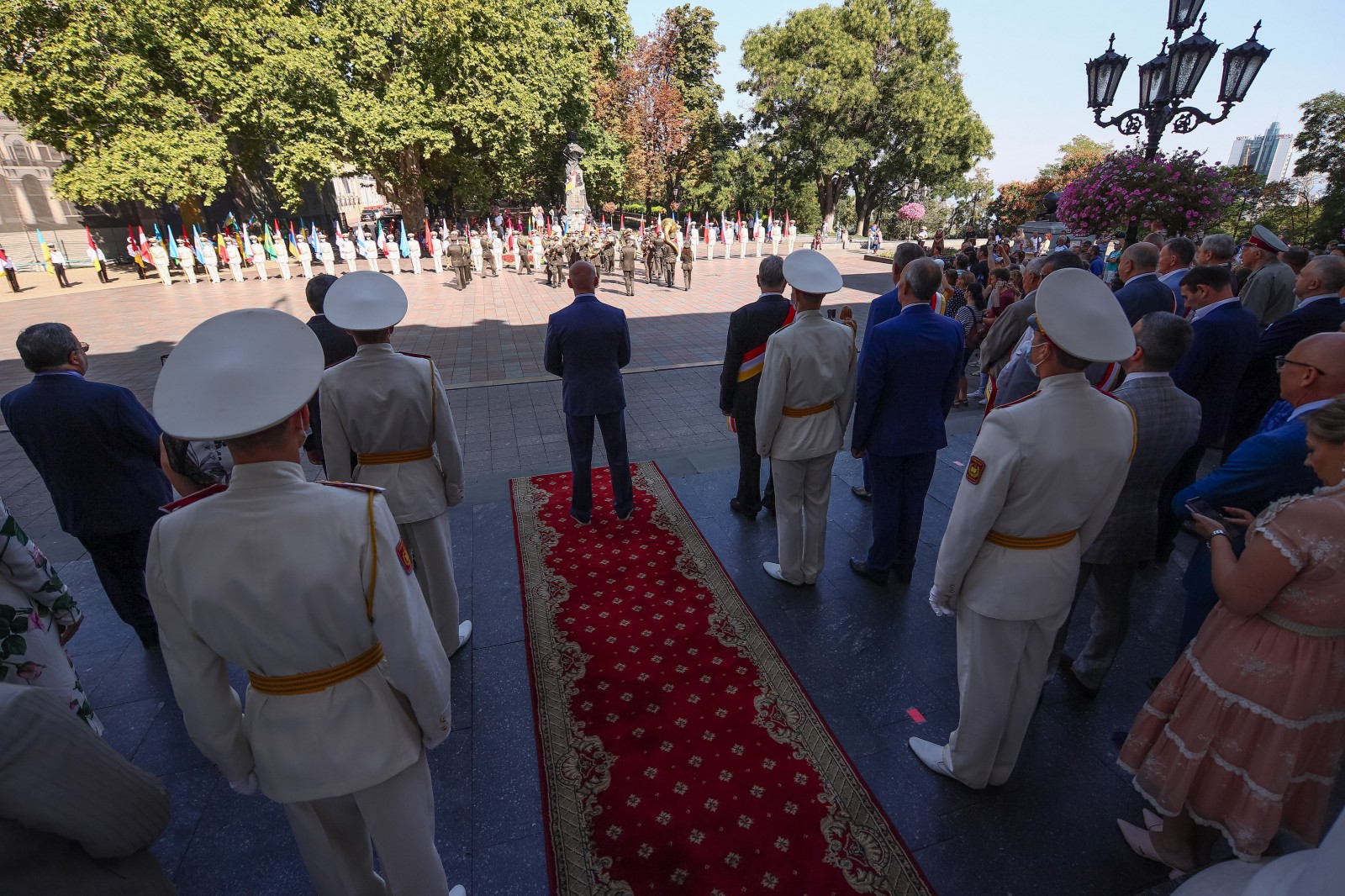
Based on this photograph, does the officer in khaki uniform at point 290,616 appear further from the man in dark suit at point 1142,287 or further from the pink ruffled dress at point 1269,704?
the man in dark suit at point 1142,287

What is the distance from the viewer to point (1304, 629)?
1.83m

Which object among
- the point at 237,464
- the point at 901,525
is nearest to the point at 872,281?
the point at 901,525

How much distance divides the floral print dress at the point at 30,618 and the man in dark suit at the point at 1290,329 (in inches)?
271

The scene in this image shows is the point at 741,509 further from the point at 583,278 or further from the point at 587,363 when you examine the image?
the point at 583,278

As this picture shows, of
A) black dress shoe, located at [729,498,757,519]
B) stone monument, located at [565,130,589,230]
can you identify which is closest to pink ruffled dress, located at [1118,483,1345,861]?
black dress shoe, located at [729,498,757,519]

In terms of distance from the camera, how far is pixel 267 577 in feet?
5.05

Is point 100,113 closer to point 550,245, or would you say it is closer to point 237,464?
point 550,245

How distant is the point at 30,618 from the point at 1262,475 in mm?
4628

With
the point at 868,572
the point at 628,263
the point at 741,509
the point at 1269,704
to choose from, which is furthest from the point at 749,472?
the point at 628,263

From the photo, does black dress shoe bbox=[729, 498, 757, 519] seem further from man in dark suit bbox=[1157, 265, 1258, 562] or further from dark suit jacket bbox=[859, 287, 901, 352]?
man in dark suit bbox=[1157, 265, 1258, 562]

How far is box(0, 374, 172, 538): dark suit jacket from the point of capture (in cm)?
297


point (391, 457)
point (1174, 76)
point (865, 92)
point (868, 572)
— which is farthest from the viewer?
point (865, 92)

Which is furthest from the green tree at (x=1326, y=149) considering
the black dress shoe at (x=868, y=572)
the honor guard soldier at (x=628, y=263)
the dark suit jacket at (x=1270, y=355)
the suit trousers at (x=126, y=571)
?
the suit trousers at (x=126, y=571)

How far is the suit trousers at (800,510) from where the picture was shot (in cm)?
387
